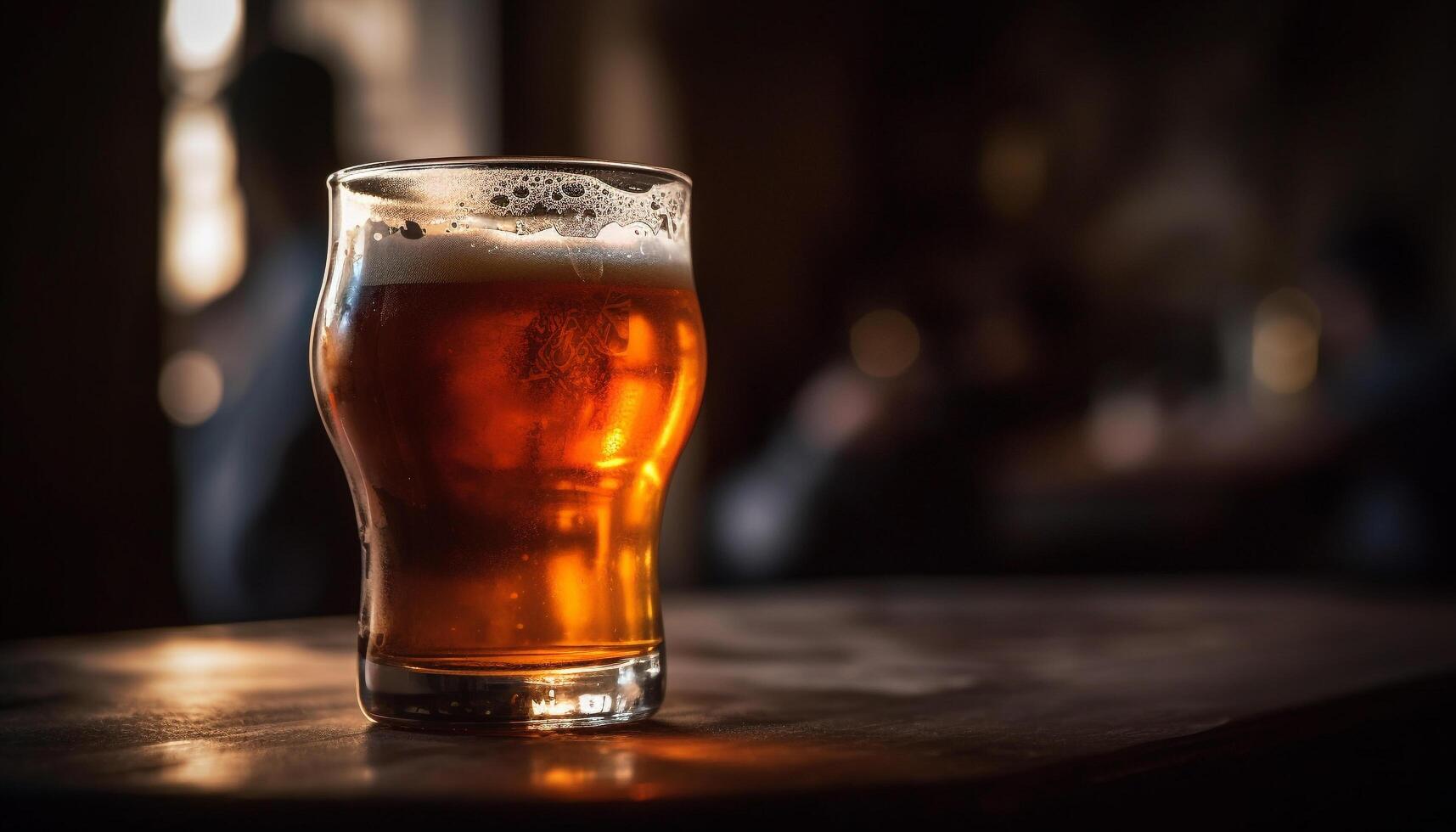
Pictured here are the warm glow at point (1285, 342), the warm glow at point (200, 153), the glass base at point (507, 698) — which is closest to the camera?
the glass base at point (507, 698)

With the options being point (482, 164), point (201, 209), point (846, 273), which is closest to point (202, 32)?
point (201, 209)

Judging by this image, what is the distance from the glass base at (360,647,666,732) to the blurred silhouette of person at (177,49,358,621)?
3.37m

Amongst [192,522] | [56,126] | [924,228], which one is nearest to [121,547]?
[192,522]

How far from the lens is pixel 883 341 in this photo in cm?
587

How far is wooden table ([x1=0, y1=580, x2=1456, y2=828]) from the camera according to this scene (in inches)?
19.2

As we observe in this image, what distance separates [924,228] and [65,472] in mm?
3628

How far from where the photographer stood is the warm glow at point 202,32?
387cm

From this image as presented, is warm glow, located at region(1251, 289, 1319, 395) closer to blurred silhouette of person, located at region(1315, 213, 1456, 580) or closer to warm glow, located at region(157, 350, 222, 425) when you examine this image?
blurred silhouette of person, located at region(1315, 213, 1456, 580)

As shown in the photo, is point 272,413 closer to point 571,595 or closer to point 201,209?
point 201,209

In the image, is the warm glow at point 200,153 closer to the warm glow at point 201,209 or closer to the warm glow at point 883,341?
the warm glow at point 201,209

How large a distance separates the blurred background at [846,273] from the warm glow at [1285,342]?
0.6 inches

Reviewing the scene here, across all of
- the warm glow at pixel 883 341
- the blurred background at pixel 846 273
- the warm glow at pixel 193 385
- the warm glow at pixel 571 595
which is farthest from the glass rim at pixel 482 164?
the warm glow at pixel 883 341

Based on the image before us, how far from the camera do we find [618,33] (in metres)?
5.32

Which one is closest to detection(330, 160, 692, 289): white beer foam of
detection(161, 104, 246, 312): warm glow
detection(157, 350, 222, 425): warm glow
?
detection(157, 350, 222, 425): warm glow
